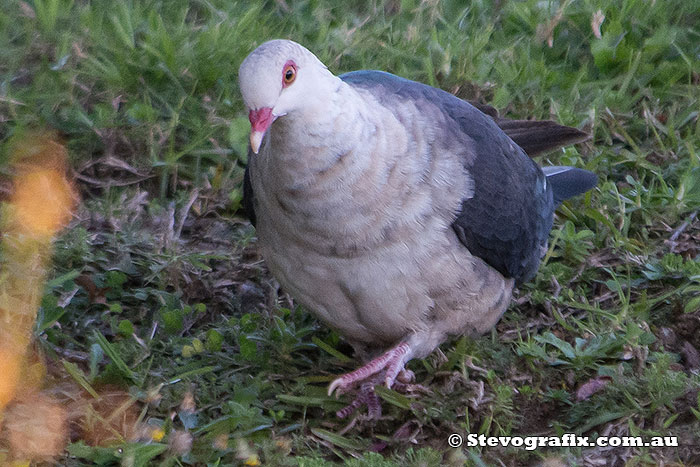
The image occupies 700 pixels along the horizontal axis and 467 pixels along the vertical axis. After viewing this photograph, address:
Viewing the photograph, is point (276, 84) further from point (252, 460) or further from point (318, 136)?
point (252, 460)

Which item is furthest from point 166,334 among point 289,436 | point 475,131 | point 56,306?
point 475,131

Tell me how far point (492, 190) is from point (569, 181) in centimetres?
78

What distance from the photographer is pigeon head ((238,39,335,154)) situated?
2758mm

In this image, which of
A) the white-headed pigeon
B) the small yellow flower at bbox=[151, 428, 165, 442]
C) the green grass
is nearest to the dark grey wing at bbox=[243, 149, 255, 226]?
the white-headed pigeon

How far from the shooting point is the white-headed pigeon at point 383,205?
2895mm

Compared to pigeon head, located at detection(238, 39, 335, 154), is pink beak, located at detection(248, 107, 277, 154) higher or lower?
lower

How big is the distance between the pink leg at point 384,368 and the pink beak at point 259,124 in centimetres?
95

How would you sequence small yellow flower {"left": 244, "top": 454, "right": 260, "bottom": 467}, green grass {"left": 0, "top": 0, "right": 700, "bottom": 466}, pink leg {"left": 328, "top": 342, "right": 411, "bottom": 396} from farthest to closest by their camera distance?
pink leg {"left": 328, "top": 342, "right": 411, "bottom": 396} → green grass {"left": 0, "top": 0, "right": 700, "bottom": 466} → small yellow flower {"left": 244, "top": 454, "right": 260, "bottom": 467}

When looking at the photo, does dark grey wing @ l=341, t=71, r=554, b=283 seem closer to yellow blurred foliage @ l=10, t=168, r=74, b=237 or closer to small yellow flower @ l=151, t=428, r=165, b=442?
small yellow flower @ l=151, t=428, r=165, b=442

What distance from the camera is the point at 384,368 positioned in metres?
3.41

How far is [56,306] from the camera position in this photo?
3.56m

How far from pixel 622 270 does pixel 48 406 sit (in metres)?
2.18

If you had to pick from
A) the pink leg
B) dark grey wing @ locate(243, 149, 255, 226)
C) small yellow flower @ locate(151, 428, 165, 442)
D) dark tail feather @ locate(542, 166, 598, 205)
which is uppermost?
dark grey wing @ locate(243, 149, 255, 226)

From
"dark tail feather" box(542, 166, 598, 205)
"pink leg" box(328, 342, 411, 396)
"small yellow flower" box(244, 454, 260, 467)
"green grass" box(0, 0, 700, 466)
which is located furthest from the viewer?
"dark tail feather" box(542, 166, 598, 205)
